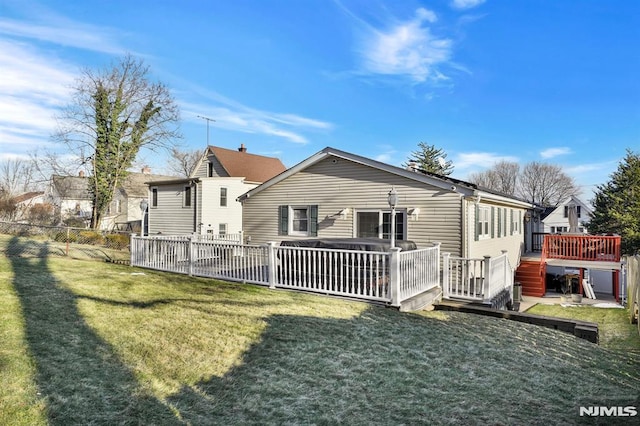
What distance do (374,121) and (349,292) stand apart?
20.8 meters

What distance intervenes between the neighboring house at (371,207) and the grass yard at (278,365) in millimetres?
4294

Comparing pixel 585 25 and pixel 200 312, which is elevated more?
pixel 585 25

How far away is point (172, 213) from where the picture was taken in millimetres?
22781

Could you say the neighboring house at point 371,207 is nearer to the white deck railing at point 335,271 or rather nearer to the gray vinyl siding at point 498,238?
the gray vinyl siding at point 498,238

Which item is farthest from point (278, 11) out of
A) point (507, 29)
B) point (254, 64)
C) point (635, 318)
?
point (635, 318)

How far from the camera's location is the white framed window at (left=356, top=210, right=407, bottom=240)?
1187 cm

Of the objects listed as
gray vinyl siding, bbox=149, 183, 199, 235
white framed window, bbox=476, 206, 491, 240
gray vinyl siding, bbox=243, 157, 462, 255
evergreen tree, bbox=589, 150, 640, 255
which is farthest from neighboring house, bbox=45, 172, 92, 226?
evergreen tree, bbox=589, 150, 640, 255

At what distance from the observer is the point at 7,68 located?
1316 cm

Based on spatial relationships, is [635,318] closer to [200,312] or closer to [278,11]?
[200,312]

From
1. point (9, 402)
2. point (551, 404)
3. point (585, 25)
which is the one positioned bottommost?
point (551, 404)

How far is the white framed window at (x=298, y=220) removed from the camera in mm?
13320

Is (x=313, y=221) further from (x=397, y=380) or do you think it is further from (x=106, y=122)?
(x=106, y=122)

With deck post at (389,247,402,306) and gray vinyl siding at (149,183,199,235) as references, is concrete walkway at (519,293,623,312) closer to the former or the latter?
deck post at (389,247,402,306)

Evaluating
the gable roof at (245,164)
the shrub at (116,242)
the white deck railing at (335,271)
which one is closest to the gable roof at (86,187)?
the gable roof at (245,164)
